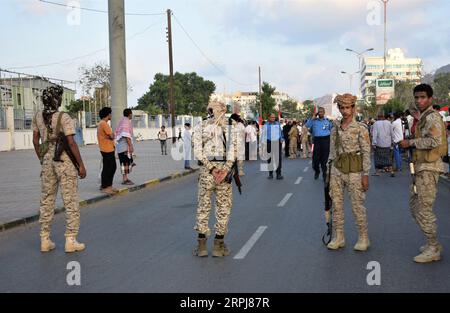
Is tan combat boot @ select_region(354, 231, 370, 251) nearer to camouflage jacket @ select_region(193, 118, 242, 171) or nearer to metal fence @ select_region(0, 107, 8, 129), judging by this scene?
camouflage jacket @ select_region(193, 118, 242, 171)

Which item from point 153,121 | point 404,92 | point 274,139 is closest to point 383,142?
point 274,139

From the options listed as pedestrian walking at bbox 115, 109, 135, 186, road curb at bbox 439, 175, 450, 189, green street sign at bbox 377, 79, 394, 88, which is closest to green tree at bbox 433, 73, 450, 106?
green street sign at bbox 377, 79, 394, 88

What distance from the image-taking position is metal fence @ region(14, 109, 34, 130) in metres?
35.0

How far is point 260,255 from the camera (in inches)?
258

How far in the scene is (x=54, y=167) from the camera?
6934 millimetres

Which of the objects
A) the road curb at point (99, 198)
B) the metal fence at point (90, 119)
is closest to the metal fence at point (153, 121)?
the metal fence at point (90, 119)

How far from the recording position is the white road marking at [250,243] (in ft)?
21.6

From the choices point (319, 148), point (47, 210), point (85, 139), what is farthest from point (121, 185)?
point (85, 139)

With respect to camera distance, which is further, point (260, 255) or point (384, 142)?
point (384, 142)

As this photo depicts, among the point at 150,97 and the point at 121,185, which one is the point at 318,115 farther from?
the point at 150,97

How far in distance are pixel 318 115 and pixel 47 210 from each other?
9002mm

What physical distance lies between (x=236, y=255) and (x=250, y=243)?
0.70 m
